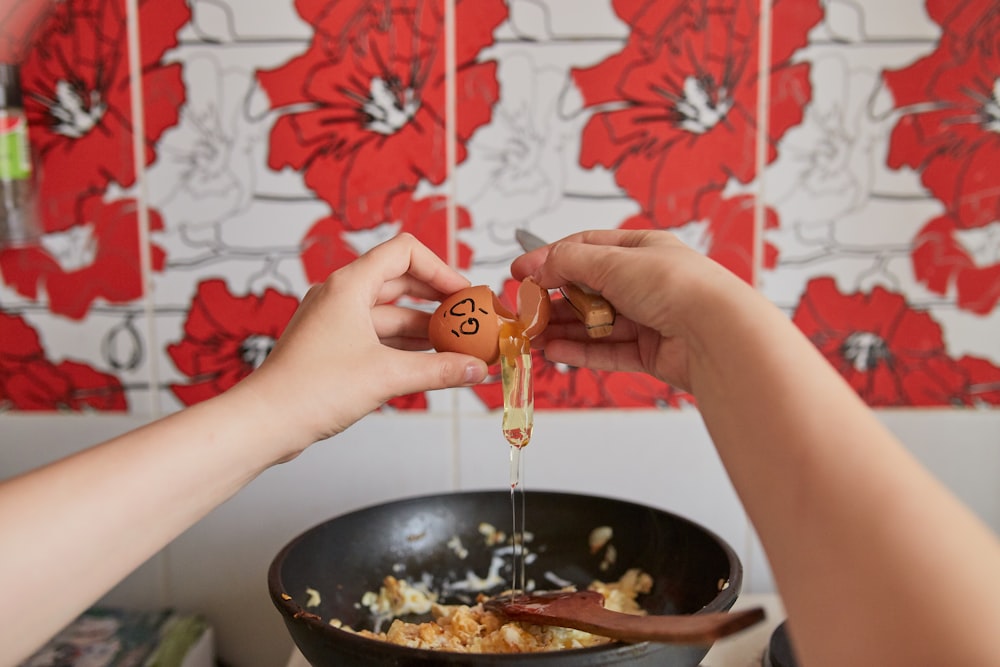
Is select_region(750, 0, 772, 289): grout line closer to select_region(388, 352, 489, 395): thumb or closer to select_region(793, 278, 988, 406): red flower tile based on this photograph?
select_region(793, 278, 988, 406): red flower tile

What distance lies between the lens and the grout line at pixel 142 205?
1050mm

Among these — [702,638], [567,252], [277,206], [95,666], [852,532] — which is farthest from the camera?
[277,206]

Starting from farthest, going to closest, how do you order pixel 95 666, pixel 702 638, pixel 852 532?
pixel 95 666
pixel 702 638
pixel 852 532

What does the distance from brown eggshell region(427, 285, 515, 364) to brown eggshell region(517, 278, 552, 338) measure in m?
0.02

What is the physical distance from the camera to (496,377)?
3.55 feet

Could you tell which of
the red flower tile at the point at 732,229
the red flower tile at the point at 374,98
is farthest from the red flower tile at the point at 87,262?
the red flower tile at the point at 732,229

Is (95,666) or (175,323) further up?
(175,323)

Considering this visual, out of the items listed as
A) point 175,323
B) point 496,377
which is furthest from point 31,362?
point 496,377

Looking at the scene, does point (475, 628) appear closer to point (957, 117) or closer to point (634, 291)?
point (634, 291)

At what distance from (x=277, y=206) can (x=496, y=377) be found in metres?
0.36

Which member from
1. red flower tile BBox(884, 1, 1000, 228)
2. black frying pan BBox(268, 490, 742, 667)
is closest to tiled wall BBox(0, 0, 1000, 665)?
red flower tile BBox(884, 1, 1000, 228)

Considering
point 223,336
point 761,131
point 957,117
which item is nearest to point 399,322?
point 223,336

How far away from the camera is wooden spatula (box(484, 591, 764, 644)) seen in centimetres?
54

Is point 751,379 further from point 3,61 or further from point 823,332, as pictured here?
point 3,61
